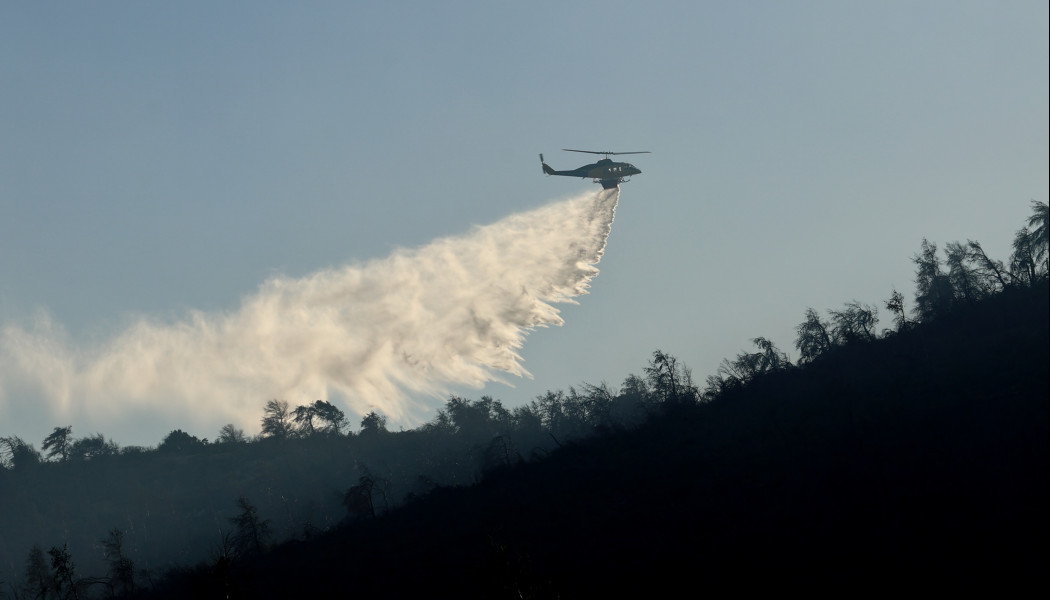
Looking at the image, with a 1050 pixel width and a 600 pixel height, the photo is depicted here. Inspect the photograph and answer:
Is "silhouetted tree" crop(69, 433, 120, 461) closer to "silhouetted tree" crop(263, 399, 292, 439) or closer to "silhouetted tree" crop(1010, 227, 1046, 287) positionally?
"silhouetted tree" crop(263, 399, 292, 439)

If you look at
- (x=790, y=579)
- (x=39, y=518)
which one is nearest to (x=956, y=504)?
(x=790, y=579)

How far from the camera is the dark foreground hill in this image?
50.1 metres

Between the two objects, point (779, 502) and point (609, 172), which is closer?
point (779, 502)

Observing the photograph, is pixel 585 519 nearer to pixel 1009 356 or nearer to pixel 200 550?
pixel 1009 356

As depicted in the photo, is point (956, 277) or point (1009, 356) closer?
point (1009, 356)

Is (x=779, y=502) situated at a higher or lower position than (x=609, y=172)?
lower

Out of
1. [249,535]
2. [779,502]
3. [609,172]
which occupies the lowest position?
[779,502]

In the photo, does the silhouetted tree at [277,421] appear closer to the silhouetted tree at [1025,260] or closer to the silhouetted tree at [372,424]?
the silhouetted tree at [372,424]

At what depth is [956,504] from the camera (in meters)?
53.1

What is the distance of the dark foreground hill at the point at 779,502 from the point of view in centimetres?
5006

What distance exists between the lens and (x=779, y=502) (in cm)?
6159

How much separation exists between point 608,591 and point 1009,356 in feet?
141

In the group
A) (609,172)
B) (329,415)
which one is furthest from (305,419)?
(609,172)

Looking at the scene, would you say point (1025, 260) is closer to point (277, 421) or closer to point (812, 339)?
point (812, 339)
